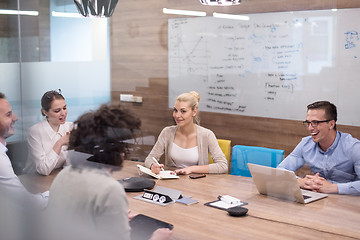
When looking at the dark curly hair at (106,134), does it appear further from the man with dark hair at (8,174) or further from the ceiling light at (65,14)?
the ceiling light at (65,14)

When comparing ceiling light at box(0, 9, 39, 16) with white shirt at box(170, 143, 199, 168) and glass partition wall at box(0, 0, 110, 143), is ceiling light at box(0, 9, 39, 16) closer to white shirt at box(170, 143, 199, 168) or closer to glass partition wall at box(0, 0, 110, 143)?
glass partition wall at box(0, 0, 110, 143)

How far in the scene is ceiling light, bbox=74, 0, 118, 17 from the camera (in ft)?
4.67

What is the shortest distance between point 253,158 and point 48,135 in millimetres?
1725

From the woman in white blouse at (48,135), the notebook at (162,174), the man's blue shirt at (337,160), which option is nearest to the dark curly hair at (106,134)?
the woman in white blouse at (48,135)

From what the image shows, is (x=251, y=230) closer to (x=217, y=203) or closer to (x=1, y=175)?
(x=217, y=203)

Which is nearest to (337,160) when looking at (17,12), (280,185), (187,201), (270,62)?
(280,185)

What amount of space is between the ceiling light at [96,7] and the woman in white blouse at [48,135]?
27 cm

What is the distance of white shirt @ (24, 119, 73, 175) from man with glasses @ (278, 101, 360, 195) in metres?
1.24

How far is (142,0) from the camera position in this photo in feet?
8.44

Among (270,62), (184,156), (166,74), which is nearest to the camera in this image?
(184,156)

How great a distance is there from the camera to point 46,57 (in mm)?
1361

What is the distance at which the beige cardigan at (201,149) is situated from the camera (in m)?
2.51

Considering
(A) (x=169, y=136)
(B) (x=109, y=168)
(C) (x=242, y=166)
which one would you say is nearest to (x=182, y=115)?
(A) (x=169, y=136)

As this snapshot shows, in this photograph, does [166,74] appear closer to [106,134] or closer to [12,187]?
[12,187]
